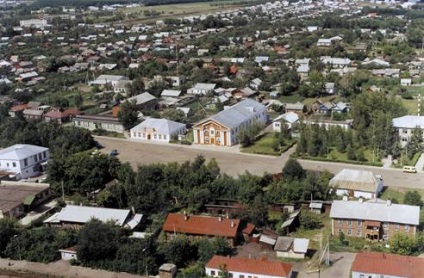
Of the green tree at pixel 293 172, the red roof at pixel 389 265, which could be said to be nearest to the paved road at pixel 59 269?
the red roof at pixel 389 265

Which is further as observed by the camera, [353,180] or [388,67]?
Answer: [388,67]

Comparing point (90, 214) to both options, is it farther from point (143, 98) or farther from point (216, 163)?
point (143, 98)

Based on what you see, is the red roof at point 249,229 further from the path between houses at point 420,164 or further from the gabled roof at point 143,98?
the gabled roof at point 143,98

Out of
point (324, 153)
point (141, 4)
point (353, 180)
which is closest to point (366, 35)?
point (324, 153)

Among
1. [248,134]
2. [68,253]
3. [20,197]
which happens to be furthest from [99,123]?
[68,253]

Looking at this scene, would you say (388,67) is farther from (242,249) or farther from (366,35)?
(242,249)
